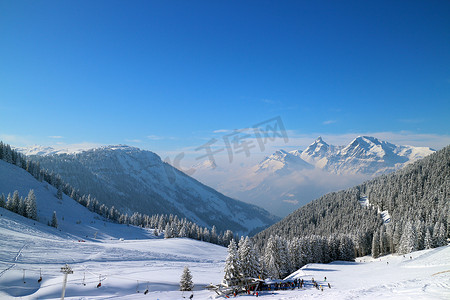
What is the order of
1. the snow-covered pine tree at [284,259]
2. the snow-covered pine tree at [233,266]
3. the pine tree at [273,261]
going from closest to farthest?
the snow-covered pine tree at [233,266] → the pine tree at [273,261] → the snow-covered pine tree at [284,259]

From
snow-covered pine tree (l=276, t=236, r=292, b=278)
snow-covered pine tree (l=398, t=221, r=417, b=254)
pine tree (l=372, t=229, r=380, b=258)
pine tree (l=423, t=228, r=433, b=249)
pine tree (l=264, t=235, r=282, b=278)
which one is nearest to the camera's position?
pine tree (l=264, t=235, r=282, b=278)

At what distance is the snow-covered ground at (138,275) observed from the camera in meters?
26.8

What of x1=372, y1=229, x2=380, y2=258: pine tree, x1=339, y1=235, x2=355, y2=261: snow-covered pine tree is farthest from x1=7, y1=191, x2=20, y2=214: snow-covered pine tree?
x1=372, y1=229, x2=380, y2=258: pine tree

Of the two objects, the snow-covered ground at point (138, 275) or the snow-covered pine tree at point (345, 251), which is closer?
the snow-covered ground at point (138, 275)

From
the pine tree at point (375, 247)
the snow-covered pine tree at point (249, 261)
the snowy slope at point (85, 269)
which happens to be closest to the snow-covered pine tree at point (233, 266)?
the snow-covered pine tree at point (249, 261)

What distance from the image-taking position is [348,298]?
2291 centimetres

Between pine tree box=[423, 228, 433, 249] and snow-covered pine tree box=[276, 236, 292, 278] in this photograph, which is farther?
pine tree box=[423, 228, 433, 249]

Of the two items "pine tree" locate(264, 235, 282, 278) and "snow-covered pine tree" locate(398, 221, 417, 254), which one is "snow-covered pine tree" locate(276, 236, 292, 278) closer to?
"pine tree" locate(264, 235, 282, 278)

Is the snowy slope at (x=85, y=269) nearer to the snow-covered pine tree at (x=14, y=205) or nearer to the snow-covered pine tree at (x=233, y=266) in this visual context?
the snow-covered pine tree at (x=233, y=266)

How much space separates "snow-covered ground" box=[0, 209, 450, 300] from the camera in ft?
87.9

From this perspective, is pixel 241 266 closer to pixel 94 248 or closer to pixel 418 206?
pixel 94 248

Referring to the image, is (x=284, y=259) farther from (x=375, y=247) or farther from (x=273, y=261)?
(x=375, y=247)

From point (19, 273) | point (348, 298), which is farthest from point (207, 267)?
point (348, 298)

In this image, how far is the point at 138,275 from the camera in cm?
4212
